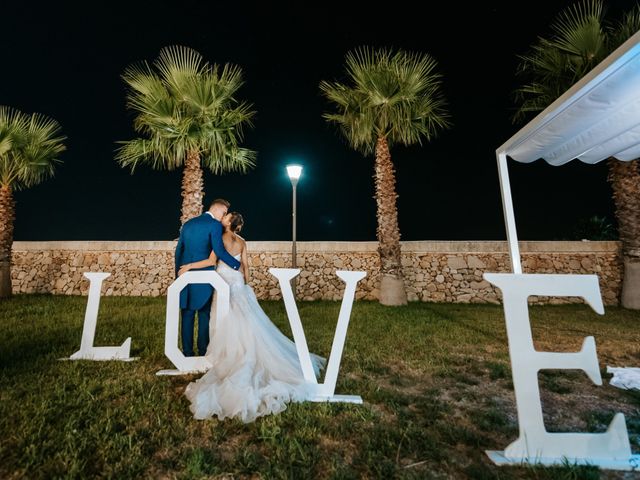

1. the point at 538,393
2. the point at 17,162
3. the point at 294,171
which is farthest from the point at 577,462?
the point at 17,162

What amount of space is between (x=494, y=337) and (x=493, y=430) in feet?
12.5

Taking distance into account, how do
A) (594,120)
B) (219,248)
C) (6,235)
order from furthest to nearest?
(6,235), (219,248), (594,120)

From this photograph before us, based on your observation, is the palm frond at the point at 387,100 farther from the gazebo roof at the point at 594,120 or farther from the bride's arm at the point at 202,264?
the bride's arm at the point at 202,264

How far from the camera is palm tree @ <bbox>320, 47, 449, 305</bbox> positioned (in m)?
9.13

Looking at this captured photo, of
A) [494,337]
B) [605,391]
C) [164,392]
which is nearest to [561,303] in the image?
[494,337]

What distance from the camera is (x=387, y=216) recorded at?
10086 mm

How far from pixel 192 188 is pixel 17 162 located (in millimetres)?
6274

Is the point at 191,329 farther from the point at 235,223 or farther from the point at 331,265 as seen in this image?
the point at 331,265

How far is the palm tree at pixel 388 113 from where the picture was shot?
30.0 ft

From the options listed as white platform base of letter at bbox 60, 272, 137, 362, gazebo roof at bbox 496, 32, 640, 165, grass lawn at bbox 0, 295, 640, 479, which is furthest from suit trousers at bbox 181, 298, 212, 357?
gazebo roof at bbox 496, 32, 640, 165

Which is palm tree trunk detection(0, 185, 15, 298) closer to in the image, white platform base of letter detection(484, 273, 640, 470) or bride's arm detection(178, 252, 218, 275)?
bride's arm detection(178, 252, 218, 275)

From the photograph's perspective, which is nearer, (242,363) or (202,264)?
(242,363)

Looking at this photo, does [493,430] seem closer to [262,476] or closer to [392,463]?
[392,463]

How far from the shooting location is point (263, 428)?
2316mm
